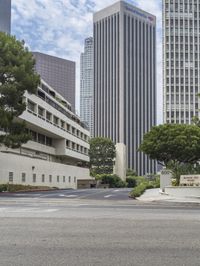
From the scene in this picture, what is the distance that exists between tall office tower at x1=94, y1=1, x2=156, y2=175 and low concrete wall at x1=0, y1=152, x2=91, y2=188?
93573 millimetres

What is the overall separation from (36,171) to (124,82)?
127 meters

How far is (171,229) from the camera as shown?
12531 millimetres

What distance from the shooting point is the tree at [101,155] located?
132m

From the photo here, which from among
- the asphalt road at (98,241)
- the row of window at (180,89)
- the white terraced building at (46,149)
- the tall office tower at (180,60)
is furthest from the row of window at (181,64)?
the asphalt road at (98,241)

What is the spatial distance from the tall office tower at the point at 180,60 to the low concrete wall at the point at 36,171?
6382cm

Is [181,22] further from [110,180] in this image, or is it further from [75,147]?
[75,147]

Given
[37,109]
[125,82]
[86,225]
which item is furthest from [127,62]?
[86,225]

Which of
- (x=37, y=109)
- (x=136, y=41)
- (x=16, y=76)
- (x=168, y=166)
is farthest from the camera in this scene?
(x=136, y=41)

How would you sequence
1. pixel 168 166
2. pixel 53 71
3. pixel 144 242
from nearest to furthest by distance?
pixel 144 242, pixel 168 166, pixel 53 71

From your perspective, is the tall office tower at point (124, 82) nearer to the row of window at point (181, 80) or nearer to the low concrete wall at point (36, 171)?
the row of window at point (181, 80)

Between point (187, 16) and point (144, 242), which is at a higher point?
point (187, 16)

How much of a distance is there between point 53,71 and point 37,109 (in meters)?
108

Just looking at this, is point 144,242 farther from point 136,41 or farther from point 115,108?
point 136,41

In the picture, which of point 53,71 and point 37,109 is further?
point 53,71
